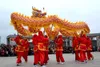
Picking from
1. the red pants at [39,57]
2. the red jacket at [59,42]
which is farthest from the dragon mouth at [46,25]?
the red pants at [39,57]

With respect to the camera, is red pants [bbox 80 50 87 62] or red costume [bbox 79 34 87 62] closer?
red pants [bbox 80 50 87 62]

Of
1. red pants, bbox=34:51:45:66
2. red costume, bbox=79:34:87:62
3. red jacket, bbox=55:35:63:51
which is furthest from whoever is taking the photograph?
red costume, bbox=79:34:87:62

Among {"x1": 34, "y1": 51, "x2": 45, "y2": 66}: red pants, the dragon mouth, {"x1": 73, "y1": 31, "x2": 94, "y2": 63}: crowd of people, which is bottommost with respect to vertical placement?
{"x1": 34, "y1": 51, "x2": 45, "y2": 66}: red pants

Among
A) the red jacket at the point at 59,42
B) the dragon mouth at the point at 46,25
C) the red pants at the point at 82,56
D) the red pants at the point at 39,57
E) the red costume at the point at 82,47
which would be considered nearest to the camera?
the red pants at the point at 39,57

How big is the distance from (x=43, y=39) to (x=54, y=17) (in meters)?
2.53

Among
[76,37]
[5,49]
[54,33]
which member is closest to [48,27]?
[54,33]

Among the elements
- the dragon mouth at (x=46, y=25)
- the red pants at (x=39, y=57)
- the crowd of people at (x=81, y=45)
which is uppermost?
the dragon mouth at (x=46, y=25)

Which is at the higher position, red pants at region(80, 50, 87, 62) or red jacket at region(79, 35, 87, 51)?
red jacket at region(79, 35, 87, 51)

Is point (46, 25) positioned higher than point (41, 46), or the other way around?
point (46, 25)

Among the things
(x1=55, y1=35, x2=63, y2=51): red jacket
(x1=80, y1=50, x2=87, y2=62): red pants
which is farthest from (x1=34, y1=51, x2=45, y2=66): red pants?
(x1=80, y1=50, x2=87, y2=62): red pants

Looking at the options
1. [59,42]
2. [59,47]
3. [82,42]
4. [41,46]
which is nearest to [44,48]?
[41,46]

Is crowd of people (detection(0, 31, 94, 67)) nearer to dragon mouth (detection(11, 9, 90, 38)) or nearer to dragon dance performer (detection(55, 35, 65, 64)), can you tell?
dragon dance performer (detection(55, 35, 65, 64))

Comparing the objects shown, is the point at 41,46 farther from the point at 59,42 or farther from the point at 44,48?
the point at 59,42

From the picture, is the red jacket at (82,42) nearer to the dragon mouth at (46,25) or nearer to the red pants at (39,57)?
the dragon mouth at (46,25)
